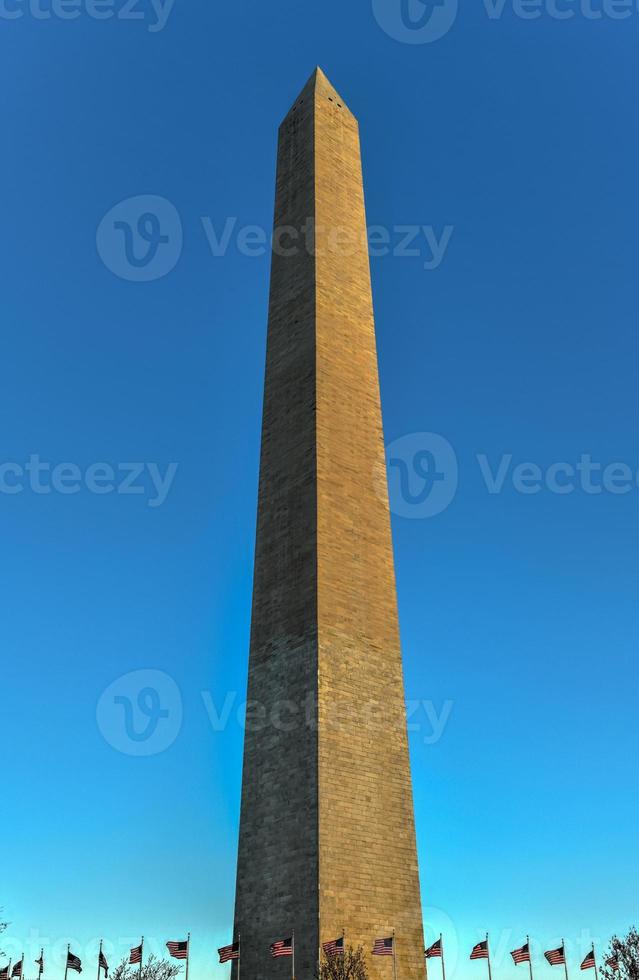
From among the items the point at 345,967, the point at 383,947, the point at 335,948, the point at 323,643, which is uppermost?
the point at 323,643

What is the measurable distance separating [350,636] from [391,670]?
2.21 m

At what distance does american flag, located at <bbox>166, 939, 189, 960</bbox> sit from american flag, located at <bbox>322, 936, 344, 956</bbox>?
20.0ft

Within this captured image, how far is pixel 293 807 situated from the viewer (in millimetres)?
29938

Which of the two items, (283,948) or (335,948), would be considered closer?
(335,948)

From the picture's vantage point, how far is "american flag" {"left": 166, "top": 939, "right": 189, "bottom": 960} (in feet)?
101

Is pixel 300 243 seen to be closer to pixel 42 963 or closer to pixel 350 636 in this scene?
pixel 350 636

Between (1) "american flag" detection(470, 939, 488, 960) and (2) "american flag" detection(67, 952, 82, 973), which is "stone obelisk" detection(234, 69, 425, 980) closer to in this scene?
(1) "american flag" detection(470, 939, 488, 960)

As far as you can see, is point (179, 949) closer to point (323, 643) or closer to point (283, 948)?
point (283, 948)

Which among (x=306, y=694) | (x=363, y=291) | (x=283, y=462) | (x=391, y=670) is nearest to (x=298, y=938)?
(x=306, y=694)

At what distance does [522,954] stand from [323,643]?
14.2 meters

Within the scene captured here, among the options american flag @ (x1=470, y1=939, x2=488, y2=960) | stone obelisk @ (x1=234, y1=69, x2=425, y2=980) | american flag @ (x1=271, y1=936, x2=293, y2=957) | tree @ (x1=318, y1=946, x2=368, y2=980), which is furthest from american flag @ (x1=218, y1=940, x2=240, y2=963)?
american flag @ (x1=470, y1=939, x2=488, y2=960)

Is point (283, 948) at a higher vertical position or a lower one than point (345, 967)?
higher

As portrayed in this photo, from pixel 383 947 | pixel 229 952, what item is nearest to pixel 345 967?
pixel 383 947

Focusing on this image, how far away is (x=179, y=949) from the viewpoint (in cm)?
3103
